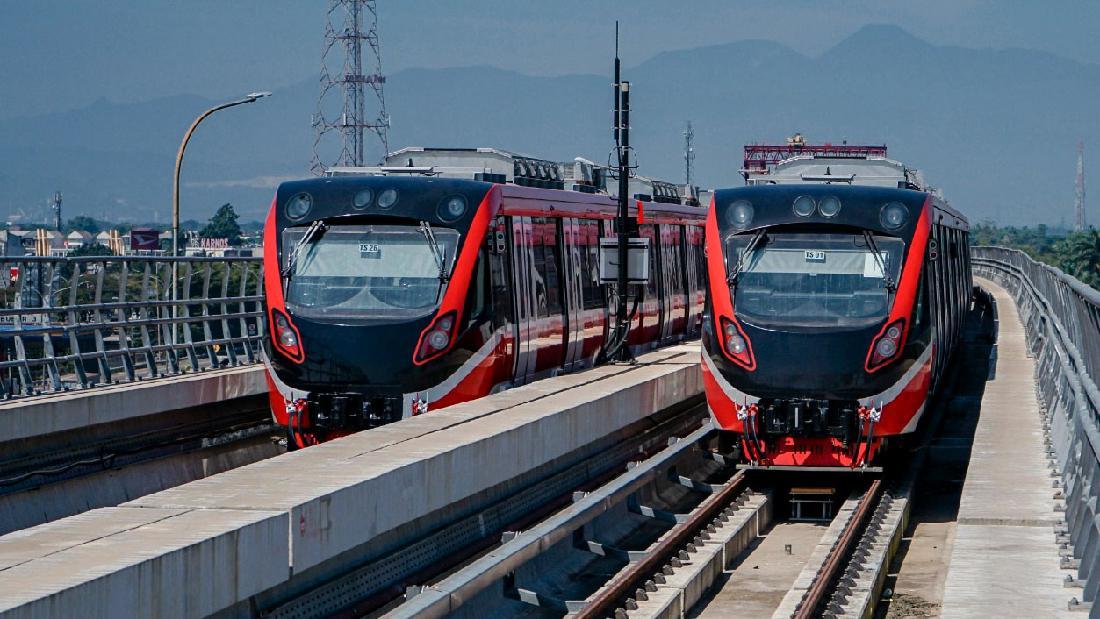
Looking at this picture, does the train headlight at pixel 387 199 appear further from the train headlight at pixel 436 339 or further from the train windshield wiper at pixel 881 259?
the train windshield wiper at pixel 881 259

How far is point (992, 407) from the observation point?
74.0 feet

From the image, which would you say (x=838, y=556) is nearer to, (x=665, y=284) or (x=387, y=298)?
(x=387, y=298)

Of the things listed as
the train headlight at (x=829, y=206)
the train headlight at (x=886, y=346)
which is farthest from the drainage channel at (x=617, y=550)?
the train headlight at (x=829, y=206)

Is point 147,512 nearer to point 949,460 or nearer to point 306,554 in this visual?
point 306,554

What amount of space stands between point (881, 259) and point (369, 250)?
213 inches

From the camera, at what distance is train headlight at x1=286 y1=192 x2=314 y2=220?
2078cm

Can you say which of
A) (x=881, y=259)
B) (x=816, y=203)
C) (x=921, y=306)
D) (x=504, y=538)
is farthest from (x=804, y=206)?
(x=504, y=538)

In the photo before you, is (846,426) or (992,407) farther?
(992,407)

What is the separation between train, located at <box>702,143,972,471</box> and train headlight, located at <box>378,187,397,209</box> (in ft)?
11.2

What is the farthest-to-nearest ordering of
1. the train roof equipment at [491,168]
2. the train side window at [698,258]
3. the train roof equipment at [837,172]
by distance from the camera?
1. the train side window at [698,258]
2. the train roof equipment at [491,168]
3. the train roof equipment at [837,172]

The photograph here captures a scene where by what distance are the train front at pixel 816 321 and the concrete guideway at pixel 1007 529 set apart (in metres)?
1.15

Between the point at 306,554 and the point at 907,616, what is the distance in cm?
577

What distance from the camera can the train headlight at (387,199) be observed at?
2078cm

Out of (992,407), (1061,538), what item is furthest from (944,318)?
(1061,538)
